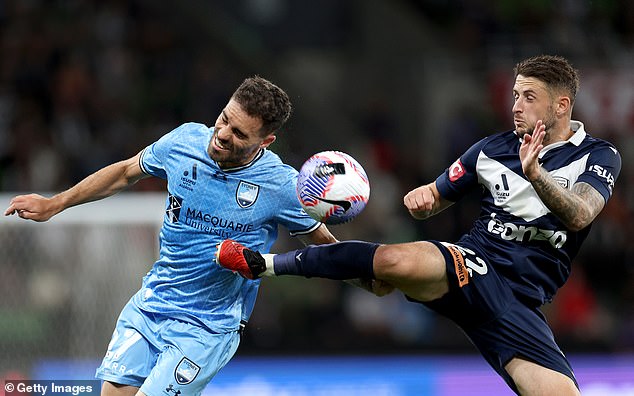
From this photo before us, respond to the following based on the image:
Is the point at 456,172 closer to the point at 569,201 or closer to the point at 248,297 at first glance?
the point at 569,201

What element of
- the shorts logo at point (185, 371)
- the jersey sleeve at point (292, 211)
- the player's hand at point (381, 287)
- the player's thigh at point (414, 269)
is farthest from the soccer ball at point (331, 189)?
the shorts logo at point (185, 371)

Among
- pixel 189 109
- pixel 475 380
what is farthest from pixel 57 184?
pixel 475 380

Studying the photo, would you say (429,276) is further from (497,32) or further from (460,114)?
(497,32)

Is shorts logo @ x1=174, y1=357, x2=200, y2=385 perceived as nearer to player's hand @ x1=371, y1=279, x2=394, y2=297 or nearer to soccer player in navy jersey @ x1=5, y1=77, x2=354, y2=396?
soccer player in navy jersey @ x1=5, y1=77, x2=354, y2=396

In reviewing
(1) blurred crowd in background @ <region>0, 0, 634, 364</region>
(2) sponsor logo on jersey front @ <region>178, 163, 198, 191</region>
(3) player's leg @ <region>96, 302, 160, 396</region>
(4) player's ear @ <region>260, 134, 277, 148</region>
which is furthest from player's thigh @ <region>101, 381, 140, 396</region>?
(1) blurred crowd in background @ <region>0, 0, 634, 364</region>

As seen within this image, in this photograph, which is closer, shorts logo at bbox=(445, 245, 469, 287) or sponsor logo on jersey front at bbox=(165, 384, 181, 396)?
sponsor logo on jersey front at bbox=(165, 384, 181, 396)

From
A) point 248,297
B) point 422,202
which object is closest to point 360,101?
point 422,202

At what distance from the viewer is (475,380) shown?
9344 millimetres

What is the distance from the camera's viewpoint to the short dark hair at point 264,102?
5160 mm

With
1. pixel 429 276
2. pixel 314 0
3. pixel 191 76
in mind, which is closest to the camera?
pixel 429 276

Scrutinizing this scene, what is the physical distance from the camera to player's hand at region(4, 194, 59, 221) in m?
5.41

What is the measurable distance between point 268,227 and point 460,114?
827 centimetres

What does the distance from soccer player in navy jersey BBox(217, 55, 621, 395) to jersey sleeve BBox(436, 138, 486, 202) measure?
0.04 m

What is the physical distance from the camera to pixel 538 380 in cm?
527
